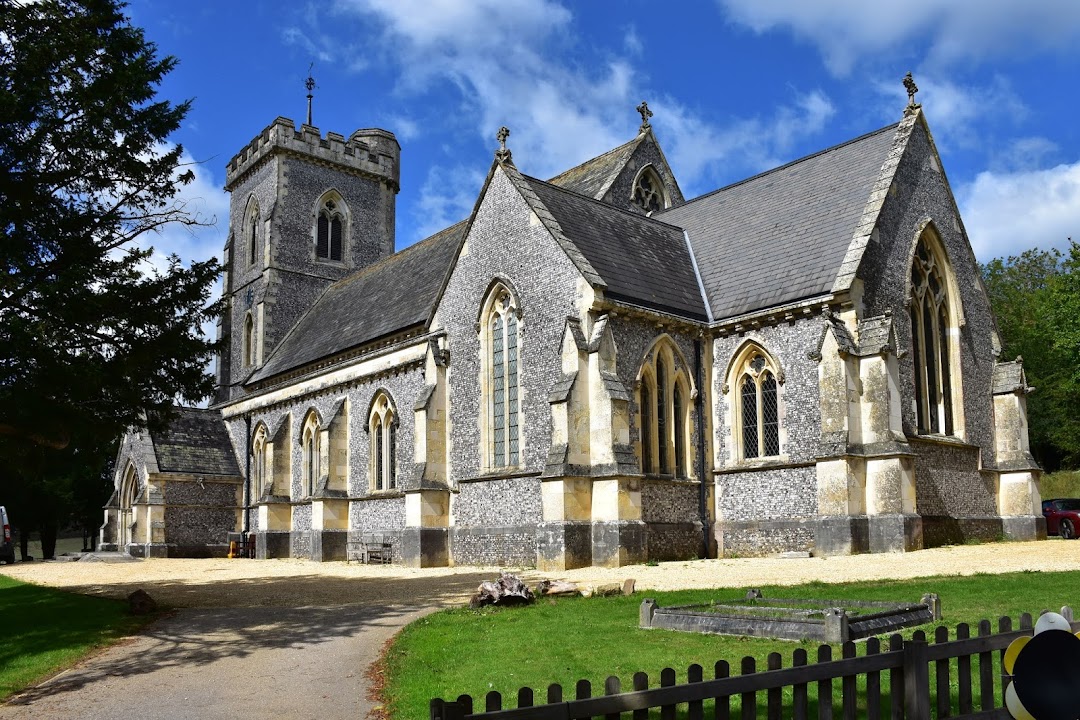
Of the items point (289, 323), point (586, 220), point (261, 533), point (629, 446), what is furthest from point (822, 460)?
point (289, 323)

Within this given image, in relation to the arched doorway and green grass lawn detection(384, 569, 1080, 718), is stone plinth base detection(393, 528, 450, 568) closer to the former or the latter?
green grass lawn detection(384, 569, 1080, 718)

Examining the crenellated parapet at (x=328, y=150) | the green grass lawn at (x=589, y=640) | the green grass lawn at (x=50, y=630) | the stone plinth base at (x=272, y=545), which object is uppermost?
the crenellated parapet at (x=328, y=150)

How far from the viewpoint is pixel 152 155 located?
1525 centimetres

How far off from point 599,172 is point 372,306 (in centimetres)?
984

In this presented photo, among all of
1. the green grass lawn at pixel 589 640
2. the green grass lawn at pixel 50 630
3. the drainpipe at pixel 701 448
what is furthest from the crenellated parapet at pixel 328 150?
the green grass lawn at pixel 589 640

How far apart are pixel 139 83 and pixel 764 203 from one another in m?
17.6

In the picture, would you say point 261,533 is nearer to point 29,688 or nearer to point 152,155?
point 152,155

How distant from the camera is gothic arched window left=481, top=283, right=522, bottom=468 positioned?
23.5 m

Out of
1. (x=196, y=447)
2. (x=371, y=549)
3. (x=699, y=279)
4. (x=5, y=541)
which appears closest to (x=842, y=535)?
(x=699, y=279)

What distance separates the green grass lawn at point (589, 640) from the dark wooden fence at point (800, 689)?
2.34 m

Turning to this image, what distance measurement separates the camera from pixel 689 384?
A: 23.1m

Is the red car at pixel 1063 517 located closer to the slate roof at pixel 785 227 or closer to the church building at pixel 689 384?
the church building at pixel 689 384

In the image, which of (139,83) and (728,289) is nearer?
(139,83)

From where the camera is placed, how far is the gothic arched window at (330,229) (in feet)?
147
